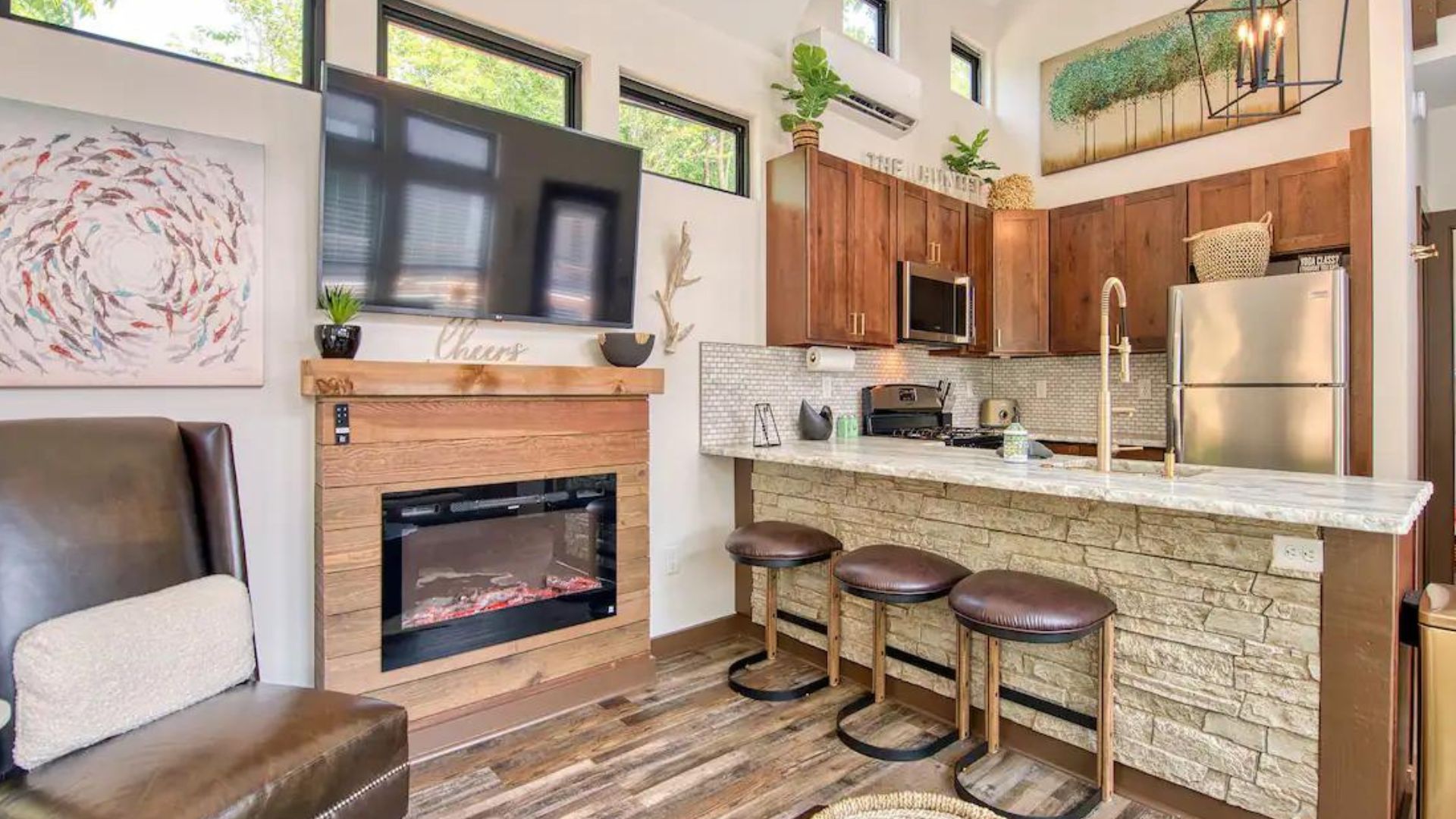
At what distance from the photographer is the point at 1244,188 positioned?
380cm

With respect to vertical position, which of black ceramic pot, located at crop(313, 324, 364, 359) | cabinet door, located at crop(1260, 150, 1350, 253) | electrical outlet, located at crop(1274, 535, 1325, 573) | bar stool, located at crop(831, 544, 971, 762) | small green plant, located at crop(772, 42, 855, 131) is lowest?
bar stool, located at crop(831, 544, 971, 762)

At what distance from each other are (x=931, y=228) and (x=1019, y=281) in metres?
0.86

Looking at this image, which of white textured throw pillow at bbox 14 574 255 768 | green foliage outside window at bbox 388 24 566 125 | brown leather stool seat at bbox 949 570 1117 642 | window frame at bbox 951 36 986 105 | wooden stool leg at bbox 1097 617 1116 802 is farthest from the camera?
window frame at bbox 951 36 986 105

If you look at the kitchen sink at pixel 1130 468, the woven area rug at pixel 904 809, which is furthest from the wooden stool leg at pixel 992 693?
the woven area rug at pixel 904 809

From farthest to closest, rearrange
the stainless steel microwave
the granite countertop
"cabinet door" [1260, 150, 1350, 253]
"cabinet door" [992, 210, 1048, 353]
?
1. "cabinet door" [992, 210, 1048, 353]
2. the stainless steel microwave
3. "cabinet door" [1260, 150, 1350, 253]
4. the granite countertop

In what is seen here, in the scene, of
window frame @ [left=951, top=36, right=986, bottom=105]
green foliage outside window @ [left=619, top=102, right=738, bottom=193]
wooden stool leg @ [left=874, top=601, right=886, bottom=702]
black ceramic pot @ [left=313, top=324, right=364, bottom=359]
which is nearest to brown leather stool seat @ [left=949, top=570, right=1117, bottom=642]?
wooden stool leg @ [left=874, top=601, right=886, bottom=702]

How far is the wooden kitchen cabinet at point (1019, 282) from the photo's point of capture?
456 cm

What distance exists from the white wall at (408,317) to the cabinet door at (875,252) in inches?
15.3

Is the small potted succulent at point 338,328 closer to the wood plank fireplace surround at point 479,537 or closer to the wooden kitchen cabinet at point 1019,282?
the wood plank fireplace surround at point 479,537

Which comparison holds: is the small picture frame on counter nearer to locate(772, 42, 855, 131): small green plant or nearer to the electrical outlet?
locate(772, 42, 855, 131): small green plant

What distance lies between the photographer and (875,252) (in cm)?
379

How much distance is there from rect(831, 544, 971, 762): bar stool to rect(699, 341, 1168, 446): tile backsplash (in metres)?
1.17

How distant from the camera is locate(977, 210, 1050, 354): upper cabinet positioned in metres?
4.56

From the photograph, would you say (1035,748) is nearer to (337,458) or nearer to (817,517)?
(817,517)
